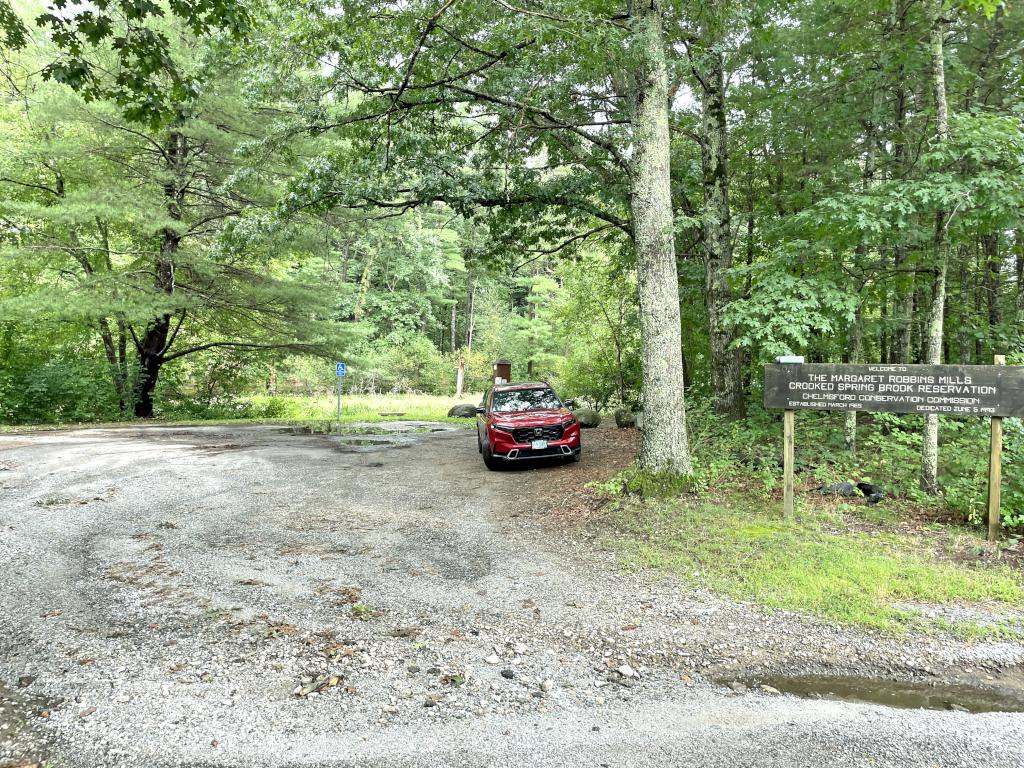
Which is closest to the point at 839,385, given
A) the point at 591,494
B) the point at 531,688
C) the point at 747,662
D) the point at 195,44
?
Answer: the point at 591,494

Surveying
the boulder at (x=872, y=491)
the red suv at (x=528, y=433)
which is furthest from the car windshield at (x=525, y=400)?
the boulder at (x=872, y=491)

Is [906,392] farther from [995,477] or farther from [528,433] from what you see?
[528,433]

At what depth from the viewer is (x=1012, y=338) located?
8.34 meters

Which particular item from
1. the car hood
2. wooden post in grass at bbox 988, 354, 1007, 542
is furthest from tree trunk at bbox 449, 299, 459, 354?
wooden post in grass at bbox 988, 354, 1007, 542

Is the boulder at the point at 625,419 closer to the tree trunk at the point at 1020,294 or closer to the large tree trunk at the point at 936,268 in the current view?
the tree trunk at the point at 1020,294

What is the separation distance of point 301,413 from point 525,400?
51.3 ft

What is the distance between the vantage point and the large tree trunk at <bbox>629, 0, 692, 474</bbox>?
739cm

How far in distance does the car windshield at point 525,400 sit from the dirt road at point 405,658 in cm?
425

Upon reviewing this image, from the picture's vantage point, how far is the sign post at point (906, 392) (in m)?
5.67

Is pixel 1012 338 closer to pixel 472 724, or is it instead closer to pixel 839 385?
pixel 839 385

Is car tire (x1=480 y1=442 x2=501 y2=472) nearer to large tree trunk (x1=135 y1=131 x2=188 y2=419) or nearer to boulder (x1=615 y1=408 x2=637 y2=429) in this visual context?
boulder (x1=615 y1=408 x2=637 y2=429)

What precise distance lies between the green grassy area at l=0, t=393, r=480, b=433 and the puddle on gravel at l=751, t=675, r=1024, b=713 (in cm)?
1698

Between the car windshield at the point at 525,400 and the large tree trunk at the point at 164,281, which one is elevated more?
the large tree trunk at the point at 164,281

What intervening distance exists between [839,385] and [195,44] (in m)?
18.5
